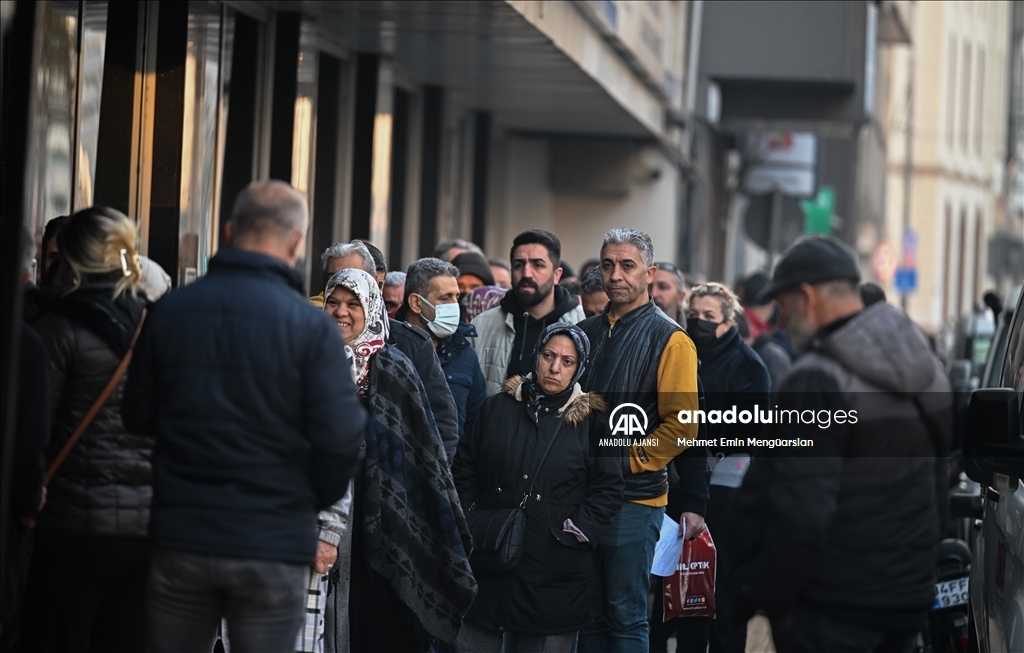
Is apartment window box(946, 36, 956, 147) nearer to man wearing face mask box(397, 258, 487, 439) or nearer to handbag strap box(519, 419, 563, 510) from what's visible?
man wearing face mask box(397, 258, 487, 439)

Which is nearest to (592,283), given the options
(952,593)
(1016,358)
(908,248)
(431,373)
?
(431,373)

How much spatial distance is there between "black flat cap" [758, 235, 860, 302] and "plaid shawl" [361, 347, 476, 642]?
5.97ft

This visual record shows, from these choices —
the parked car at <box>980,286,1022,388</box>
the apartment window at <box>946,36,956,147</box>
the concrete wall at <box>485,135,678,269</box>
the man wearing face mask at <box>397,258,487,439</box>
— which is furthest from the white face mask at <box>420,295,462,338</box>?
the concrete wall at <box>485,135,678,269</box>

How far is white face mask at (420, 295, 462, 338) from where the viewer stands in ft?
24.2

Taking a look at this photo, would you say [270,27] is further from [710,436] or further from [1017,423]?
[1017,423]

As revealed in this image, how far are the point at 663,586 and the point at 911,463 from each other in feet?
8.27

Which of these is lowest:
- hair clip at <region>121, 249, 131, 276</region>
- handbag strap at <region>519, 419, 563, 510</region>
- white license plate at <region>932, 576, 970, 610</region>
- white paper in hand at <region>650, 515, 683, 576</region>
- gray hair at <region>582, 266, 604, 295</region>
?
white license plate at <region>932, 576, 970, 610</region>

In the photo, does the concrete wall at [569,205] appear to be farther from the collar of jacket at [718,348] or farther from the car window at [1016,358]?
the car window at [1016,358]

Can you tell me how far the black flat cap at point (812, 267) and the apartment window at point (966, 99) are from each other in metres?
6.49

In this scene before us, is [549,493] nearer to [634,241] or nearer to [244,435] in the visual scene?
[634,241]

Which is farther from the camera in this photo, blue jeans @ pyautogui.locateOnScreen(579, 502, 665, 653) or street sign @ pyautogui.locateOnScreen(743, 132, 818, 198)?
street sign @ pyautogui.locateOnScreen(743, 132, 818, 198)

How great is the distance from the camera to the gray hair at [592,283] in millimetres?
8797

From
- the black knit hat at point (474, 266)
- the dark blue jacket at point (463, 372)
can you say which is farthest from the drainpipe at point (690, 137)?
the dark blue jacket at point (463, 372)

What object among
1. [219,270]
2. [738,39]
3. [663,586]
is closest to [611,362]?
Result: [663,586]
